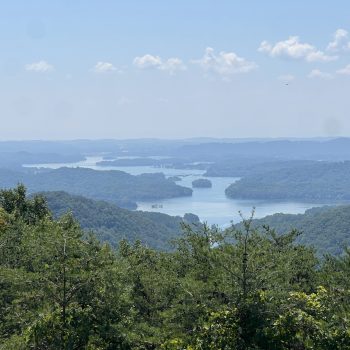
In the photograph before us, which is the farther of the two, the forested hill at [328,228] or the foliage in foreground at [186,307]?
the forested hill at [328,228]

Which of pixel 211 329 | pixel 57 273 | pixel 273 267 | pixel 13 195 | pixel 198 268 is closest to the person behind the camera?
pixel 211 329

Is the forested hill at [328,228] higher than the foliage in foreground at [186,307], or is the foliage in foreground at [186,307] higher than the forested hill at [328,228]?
the foliage in foreground at [186,307]

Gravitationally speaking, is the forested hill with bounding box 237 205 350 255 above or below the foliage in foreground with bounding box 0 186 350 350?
below

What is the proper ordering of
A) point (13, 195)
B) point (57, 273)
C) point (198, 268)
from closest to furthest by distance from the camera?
point (57, 273)
point (198, 268)
point (13, 195)

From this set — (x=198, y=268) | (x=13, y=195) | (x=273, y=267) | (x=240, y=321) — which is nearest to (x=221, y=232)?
(x=198, y=268)

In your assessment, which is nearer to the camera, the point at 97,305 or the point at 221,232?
the point at 97,305

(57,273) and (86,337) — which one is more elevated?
(57,273)

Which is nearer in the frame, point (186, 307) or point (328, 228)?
point (186, 307)

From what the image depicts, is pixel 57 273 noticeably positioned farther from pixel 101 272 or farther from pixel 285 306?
pixel 285 306

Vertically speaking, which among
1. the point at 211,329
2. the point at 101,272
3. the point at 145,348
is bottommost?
the point at 145,348

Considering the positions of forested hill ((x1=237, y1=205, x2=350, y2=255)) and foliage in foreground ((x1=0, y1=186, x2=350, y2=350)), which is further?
forested hill ((x1=237, y1=205, x2=350, y2=255))

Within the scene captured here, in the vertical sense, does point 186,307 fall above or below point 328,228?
above
